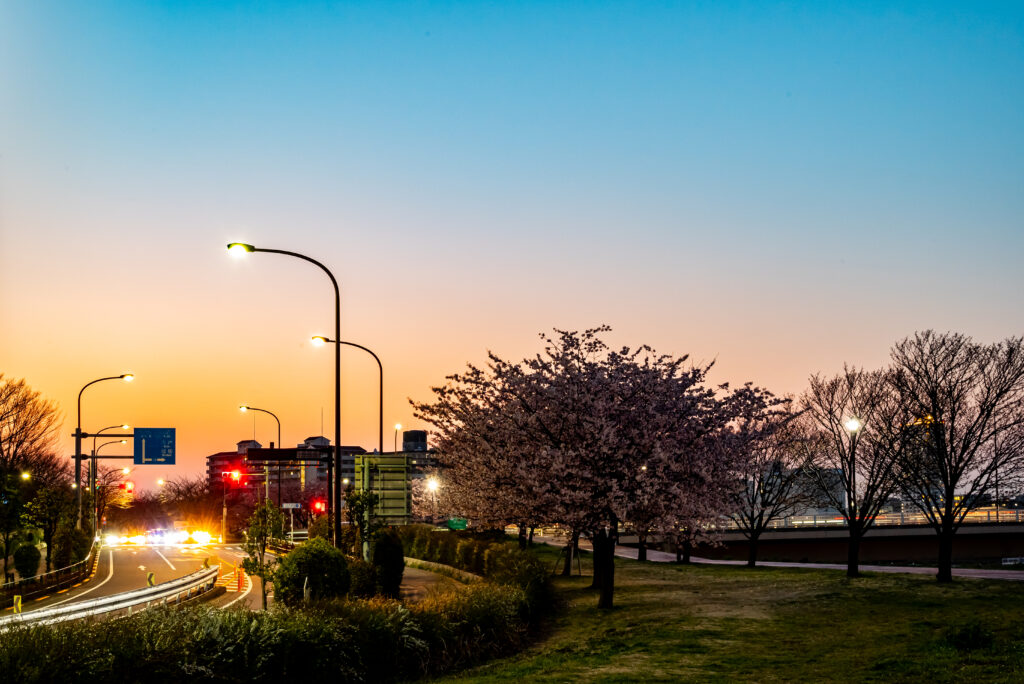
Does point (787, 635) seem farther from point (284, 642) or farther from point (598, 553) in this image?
point (284, 642)

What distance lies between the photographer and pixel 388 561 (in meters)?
29.9

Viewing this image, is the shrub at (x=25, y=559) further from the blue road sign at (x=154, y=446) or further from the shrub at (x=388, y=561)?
the shrub at (x=388, y=561)

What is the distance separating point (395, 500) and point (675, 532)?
13062 millimetres

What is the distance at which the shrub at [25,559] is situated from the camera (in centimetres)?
4097

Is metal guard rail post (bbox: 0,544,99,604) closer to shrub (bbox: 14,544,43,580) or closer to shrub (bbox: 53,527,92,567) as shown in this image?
shrub (bbox: 53,527,92,567)

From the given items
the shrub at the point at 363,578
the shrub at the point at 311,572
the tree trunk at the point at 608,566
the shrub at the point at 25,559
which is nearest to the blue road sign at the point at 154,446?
the shrub at the point at 25,559

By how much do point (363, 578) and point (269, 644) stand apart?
15196mm

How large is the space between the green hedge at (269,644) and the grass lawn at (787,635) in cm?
99

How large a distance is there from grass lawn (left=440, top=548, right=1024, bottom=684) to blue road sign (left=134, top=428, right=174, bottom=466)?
38.4 meters

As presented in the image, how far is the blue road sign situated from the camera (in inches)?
2229

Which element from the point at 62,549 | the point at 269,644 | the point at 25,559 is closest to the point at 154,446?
the point at 62,549

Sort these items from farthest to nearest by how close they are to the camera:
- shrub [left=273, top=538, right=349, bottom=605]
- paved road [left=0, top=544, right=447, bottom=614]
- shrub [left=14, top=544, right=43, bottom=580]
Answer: shrub [left=14, top=544, right=43, bottom=580] < paved road [left=0, top=544, right=447, bottom=614] < shrub [left=273, top=538, right=349, bottom=605]

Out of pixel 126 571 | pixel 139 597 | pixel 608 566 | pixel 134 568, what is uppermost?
pixel 608 566

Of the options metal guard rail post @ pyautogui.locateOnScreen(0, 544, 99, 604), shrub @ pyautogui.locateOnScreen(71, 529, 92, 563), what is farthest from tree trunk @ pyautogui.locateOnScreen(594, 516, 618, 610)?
shrub @ pyautogui.locateOnScreen(71, 529, 92, 563)
